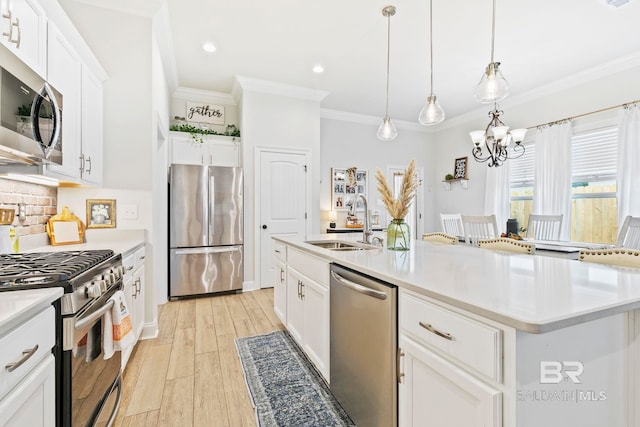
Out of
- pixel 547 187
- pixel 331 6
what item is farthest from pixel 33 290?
pixel 547 187

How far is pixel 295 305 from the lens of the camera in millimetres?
2260

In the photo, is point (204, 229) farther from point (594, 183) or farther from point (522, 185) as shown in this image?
point (594, 183)

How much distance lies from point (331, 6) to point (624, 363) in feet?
9.97

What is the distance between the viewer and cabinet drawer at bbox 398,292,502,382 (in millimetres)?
766

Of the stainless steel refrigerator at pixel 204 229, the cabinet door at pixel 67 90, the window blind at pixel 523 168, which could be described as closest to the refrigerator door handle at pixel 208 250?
the stainless steel refrigerator at pixel 204 229

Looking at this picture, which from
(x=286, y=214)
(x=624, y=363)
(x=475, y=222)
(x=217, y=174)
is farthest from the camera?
(x=286, y=214)

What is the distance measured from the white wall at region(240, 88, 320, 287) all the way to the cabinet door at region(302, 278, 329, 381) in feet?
7.63

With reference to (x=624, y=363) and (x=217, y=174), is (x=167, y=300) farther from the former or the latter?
(x=624, y=363)

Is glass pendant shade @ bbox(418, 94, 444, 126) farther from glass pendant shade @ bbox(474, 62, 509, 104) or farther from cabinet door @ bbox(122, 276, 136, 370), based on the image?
cabinet door @ bbox(122, 276, 136, 370)

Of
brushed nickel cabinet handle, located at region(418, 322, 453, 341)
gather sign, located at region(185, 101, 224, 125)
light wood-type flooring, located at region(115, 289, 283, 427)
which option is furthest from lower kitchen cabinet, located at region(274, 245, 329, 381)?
gather sign, located at region(185, 101, 224, 125)

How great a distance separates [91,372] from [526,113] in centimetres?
577

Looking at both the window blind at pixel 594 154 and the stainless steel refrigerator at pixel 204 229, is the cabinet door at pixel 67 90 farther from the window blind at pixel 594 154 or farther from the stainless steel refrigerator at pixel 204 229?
the window blind at pixel 594 154

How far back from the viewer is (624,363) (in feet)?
3.05

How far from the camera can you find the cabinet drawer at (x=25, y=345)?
2.39 feet
